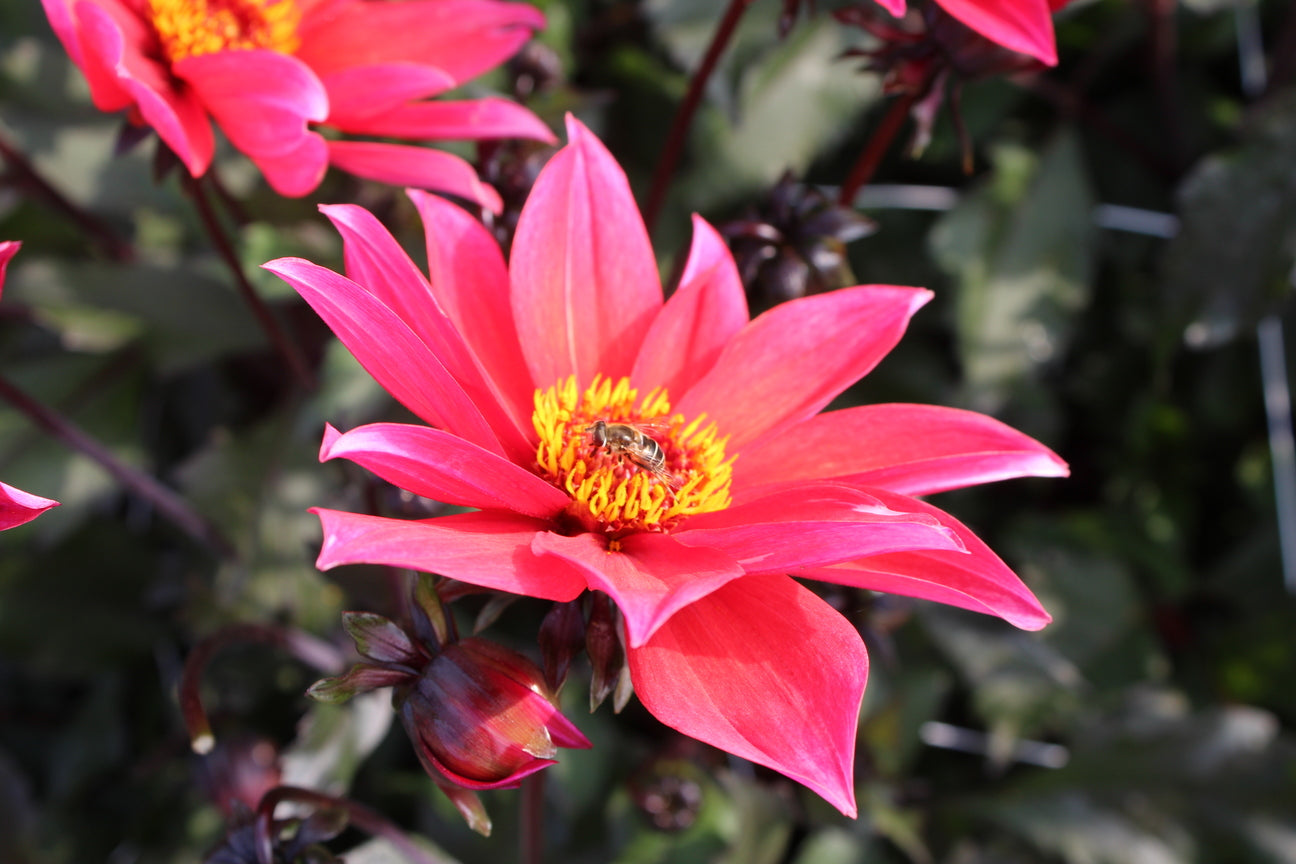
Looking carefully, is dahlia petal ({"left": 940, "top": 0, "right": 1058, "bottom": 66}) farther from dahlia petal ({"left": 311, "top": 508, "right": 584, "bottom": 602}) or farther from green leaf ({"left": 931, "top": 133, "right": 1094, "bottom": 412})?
green leaf ({"left": 931, "top": 133, "right": 1094, "bottom": 412})

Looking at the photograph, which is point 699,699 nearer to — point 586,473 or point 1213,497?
point 586,473

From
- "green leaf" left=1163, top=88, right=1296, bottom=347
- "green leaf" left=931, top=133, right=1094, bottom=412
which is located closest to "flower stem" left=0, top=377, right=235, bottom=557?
"green leaf" left=931, top=133, right=1094, bottom=412

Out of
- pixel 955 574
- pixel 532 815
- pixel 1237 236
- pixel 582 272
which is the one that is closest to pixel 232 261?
pixel 582 272

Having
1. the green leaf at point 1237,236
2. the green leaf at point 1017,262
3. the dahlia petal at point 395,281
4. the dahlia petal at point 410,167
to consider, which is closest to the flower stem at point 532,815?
the dahlia petal at point 395,281

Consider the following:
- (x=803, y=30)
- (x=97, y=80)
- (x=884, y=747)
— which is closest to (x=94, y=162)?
(x=97, y=80)

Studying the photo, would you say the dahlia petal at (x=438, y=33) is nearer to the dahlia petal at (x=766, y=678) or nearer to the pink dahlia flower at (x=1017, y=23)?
the pink dahlia flower at (x=1017, y=23)

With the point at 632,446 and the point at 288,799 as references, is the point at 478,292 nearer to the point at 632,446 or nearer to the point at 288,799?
the point at 632,446

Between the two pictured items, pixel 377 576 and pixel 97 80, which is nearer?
pixel 97 80
